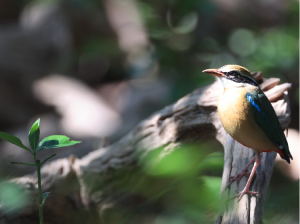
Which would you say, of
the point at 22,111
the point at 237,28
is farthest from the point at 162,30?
the point at 22,111

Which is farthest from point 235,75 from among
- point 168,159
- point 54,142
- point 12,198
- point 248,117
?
point 12,198

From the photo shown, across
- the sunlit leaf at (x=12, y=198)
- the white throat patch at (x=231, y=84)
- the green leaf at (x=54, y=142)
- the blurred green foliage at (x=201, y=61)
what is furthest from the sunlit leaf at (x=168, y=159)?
the green leaf at (x=54, y=142)

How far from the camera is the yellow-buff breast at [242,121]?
2137 millimetres

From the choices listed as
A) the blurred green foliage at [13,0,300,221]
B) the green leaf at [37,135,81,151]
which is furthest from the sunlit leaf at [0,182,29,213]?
the green leaf at [37,135,81,151]

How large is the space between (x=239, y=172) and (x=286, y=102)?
3.16ft

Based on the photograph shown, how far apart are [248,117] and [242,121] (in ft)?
0.18

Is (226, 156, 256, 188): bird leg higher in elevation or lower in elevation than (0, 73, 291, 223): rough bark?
lower

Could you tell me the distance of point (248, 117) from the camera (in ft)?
7.03

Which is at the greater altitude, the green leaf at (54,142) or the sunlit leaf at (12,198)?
the green leaf at (54,142)

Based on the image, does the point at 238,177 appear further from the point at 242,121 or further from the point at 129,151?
the point at 129,151

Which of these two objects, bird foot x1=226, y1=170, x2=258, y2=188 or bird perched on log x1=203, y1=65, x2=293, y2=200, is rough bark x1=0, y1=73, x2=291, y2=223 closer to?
bird foot x1=226, y1=170, x2=258, y2=188

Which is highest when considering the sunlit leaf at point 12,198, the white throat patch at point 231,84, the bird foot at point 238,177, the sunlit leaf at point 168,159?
the white throat patch at point 231,84

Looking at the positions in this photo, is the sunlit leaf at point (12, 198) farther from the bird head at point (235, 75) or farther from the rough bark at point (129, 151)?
the bird head at point (235, 75)

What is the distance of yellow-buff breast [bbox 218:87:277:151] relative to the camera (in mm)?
2137
